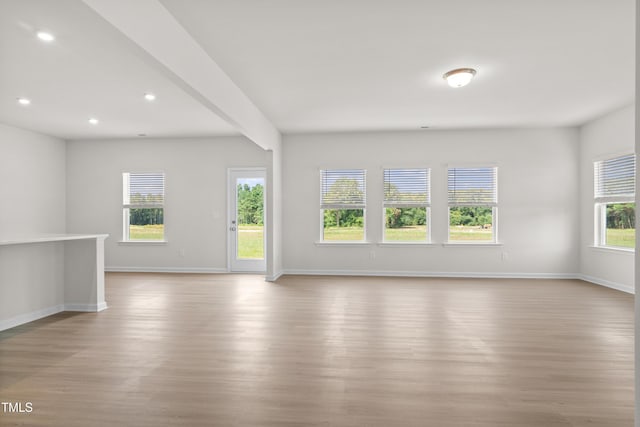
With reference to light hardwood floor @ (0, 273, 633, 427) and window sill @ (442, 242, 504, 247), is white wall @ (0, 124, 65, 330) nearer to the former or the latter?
light hardwood floor @ (0, 273, 633, 427)

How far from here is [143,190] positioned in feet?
25.6

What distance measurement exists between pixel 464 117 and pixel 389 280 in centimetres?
314

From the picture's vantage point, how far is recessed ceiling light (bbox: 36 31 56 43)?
3.23 meters

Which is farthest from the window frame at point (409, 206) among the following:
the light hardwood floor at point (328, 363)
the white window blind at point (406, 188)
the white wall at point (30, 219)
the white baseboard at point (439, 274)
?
the white wall at point (30, 219)

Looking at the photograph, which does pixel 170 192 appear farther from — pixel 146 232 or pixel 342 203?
pixel 342 203

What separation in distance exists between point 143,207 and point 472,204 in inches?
267

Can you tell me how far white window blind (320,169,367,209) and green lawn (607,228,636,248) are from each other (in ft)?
13.9

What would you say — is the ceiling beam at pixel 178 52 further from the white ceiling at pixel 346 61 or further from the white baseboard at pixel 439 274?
the white baseboard at pixel 439 274

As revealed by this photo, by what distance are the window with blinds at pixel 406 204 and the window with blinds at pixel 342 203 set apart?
50cm

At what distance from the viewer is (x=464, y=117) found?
6180mm

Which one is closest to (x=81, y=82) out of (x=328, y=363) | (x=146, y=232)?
(x=146, y=232)

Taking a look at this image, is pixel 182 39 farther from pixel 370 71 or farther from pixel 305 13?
pixel 370 71

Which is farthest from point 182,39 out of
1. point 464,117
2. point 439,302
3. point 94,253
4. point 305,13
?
point 464,117

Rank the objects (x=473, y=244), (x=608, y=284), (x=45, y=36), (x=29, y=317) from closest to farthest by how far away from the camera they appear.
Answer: (x=45, y=36) < (x=29, y=317) < (x=608, y=284) < (x=473, y=244)
